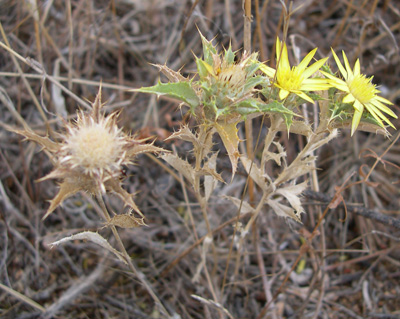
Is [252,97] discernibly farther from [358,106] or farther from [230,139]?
[358,106]

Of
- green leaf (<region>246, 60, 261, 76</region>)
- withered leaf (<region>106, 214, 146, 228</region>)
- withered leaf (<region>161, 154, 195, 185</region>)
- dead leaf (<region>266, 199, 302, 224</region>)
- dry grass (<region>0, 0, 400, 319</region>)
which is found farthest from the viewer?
dry grass (<region>0, 0, 400, 319</region>)

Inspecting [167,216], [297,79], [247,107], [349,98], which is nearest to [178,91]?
[247,107]

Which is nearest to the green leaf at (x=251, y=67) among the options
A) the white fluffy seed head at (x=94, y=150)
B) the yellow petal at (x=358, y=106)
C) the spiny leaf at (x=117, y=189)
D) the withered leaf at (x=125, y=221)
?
the yellow petal at (x=358, y=106)

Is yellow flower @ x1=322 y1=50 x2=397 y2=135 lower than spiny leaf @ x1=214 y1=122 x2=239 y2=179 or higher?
higher

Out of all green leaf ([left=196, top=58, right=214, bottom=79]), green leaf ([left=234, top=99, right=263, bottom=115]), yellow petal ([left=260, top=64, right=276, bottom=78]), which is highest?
yellow petal ([left=260, top=64, right=276, bottom=78])

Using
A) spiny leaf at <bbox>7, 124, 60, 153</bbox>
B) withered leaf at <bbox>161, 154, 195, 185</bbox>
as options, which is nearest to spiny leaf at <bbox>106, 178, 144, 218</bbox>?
spiny leaf at <bbox>7, 124, 60, 153</bbox>

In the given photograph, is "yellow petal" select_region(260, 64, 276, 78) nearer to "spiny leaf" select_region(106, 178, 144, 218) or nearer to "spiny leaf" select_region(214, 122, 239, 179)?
"spiny leaf" select_region(214, 122, 239, 179)

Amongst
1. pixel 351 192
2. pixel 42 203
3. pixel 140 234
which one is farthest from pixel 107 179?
pixel 351 192
